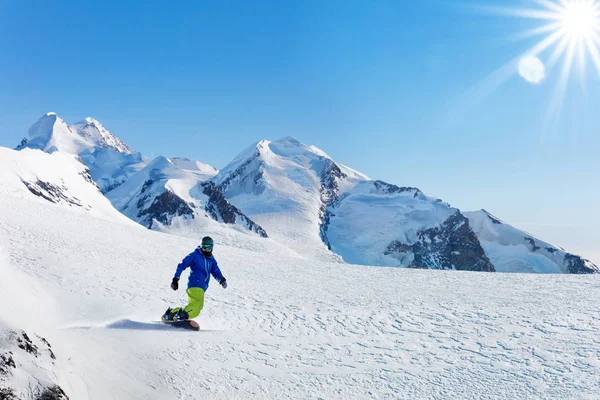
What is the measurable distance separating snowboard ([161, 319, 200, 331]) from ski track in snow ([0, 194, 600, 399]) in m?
0.26

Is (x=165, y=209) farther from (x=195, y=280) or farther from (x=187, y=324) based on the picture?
(x=187, y=324)

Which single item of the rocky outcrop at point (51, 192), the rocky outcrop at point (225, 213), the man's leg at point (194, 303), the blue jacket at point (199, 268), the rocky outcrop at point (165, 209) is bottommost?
the man's leg at point (194, 303)

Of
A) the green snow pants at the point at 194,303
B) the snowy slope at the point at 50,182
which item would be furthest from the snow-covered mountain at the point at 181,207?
the green snow pants at the point at 194,303

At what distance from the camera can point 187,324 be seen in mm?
8008

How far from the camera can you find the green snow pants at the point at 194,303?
8.54 metres

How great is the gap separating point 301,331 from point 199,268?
2.49 meters

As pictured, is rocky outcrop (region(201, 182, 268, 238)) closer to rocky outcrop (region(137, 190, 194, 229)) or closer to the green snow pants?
rocky outcrop (region(137, 190, 194, 229))

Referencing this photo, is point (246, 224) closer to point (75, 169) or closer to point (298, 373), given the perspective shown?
point (75, 169)

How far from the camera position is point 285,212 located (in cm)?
19825

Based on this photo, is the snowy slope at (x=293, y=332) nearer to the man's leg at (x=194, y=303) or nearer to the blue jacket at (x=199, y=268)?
the man's leg at (x=194, y=303)

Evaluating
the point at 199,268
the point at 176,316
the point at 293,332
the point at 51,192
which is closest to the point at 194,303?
the point at 176,316

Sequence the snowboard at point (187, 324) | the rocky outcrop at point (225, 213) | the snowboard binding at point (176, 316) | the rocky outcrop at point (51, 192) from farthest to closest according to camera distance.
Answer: the rocky outcrop at point (225, 213) < the rocky outcrop at point (51, 192) < the snowboard binding at point (176, 316) < the snowboard at point (187, 324)

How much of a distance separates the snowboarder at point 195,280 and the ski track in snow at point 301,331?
0.46m

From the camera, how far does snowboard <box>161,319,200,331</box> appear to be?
789cm
